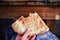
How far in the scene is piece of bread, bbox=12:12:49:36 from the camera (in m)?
1.68

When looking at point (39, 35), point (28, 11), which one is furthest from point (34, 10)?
point (39, 35)

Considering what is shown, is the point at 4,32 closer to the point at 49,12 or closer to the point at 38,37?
the point at 38,37

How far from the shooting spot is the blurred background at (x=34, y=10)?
1.68m

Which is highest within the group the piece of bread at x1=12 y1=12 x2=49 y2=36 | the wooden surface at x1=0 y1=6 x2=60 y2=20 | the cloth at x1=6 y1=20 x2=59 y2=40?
the wooden surface at x1=0 y1=6 x2=60 y2=20

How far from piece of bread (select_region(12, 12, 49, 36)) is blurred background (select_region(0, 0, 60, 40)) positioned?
30 millimetres

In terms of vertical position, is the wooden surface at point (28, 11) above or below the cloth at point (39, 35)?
above

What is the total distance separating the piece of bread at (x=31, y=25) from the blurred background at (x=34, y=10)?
3cm

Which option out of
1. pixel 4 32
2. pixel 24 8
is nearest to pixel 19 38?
pixel 4 32

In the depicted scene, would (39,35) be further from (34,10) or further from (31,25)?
(34,10)

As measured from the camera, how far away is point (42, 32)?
1681 mm

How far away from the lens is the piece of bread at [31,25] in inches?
66.2

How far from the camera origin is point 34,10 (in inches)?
66.4

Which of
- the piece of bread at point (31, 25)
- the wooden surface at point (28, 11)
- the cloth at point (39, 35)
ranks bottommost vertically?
the cloth at point (39, 35)

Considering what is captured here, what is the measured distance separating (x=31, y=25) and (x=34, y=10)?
0.12 metres
